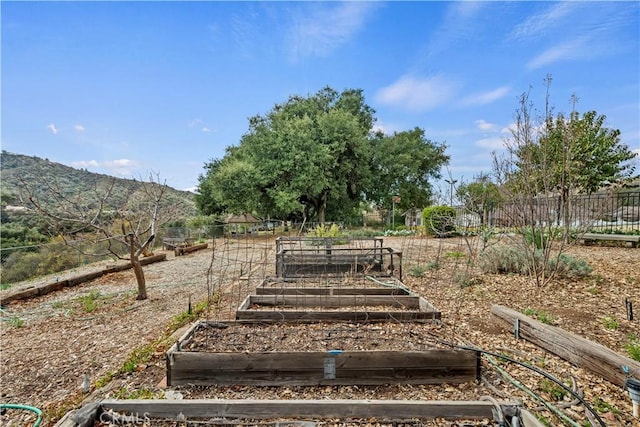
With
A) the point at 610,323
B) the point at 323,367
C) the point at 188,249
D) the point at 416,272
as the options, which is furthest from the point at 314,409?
the point at 188,249

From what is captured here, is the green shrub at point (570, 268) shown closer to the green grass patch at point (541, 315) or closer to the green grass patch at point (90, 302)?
the green grass patch at point (541, 315)

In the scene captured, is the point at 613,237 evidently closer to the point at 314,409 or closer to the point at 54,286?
the point at 314,409

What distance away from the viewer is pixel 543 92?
4203 mm

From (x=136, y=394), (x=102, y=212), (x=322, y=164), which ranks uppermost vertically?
(x=322, y=164)

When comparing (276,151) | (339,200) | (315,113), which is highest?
(315,113)

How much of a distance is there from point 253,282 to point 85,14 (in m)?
5.96

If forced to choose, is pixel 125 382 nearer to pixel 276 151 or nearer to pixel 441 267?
pixel 441 267

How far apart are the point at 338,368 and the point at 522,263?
4.31 m

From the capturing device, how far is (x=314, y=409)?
176cm

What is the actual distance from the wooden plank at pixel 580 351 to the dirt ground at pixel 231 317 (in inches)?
2.4

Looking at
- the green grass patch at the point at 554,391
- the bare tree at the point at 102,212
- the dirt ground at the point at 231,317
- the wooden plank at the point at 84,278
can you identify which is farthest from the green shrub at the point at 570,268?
the wooden plank at the point at 84,278

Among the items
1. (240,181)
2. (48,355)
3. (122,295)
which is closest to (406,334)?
(48,355)

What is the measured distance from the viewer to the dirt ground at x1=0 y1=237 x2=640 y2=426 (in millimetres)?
2020

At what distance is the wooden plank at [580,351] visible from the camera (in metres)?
1.97
